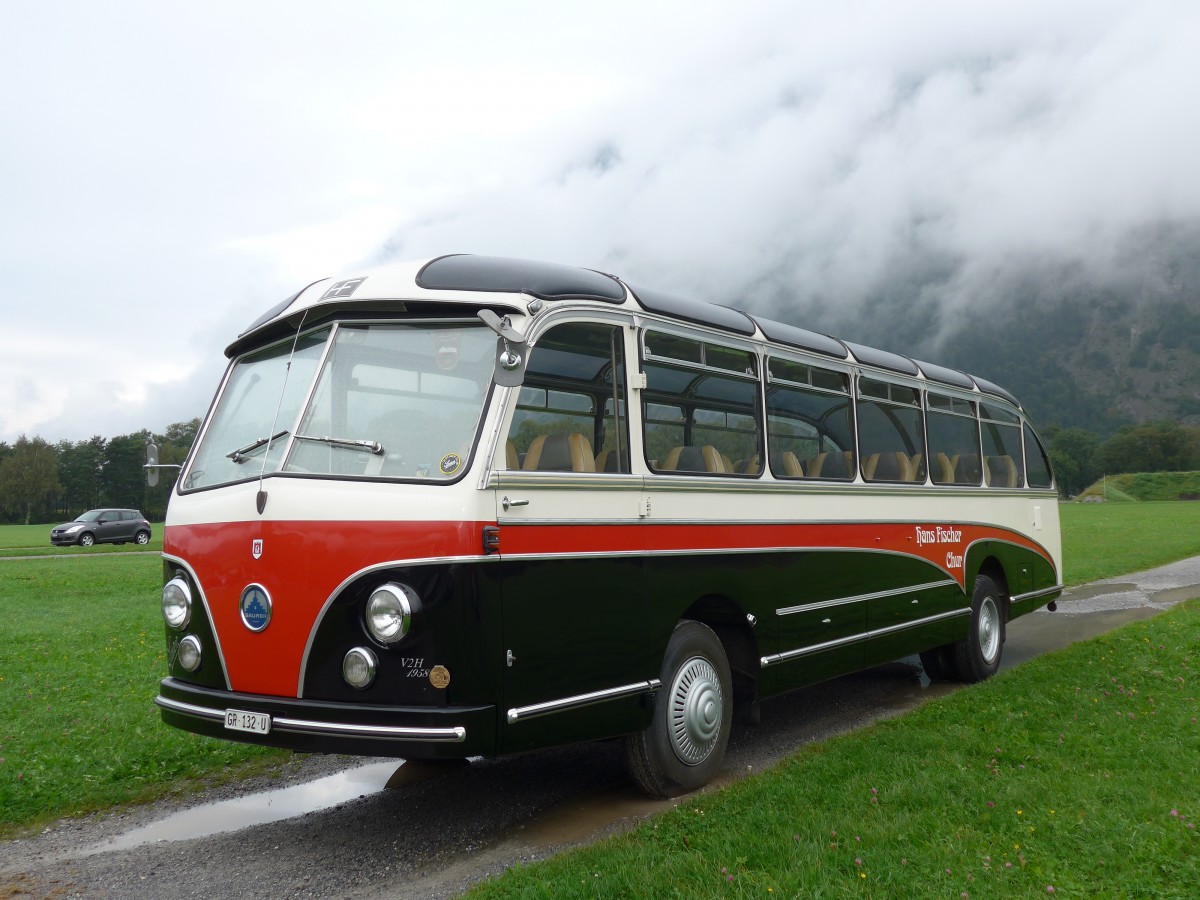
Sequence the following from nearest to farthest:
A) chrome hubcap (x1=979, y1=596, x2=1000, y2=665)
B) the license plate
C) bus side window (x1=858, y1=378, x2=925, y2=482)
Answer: the license plate < bus side window (x1=858, y1=378, x2=925, y2=482) < chrome hubcap (x1=979, y1=596, x2=1000, y2=665)

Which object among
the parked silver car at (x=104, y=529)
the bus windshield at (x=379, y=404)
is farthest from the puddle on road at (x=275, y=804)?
the parked silver car at (x=104, y=529)

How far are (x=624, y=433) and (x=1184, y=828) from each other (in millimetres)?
3519

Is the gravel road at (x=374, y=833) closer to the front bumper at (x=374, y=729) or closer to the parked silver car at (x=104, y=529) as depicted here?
the front bumper at (x=374, y=729)

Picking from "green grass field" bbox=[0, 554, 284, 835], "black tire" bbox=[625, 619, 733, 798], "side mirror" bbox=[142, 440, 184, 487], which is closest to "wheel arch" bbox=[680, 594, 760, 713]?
"black tire" bbox=[625, 619, 733, 798]

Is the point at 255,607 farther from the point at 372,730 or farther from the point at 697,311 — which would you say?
the point at 697,311

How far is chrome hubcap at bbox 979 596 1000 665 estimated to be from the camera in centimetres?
1078

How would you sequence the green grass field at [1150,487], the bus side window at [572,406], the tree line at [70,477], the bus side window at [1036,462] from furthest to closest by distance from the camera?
the green grass field at [1150,487]
the tree line at [70,477]
the bus side window at [1036,462]
the bus side window at [572,406]

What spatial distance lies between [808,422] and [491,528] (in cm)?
379

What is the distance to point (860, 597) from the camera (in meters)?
8.53

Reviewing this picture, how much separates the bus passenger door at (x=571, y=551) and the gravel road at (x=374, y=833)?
0.71m

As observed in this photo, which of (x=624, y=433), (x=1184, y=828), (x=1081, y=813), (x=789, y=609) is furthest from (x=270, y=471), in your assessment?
(x=1184, y=828)

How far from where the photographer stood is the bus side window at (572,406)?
18.2 ft

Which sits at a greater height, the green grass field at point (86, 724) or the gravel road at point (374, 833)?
the green grass field at point (86, 724)

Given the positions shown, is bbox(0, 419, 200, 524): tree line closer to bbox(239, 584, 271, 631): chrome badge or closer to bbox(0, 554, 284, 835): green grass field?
bbox(0, 554, 284, 835): green grass field
